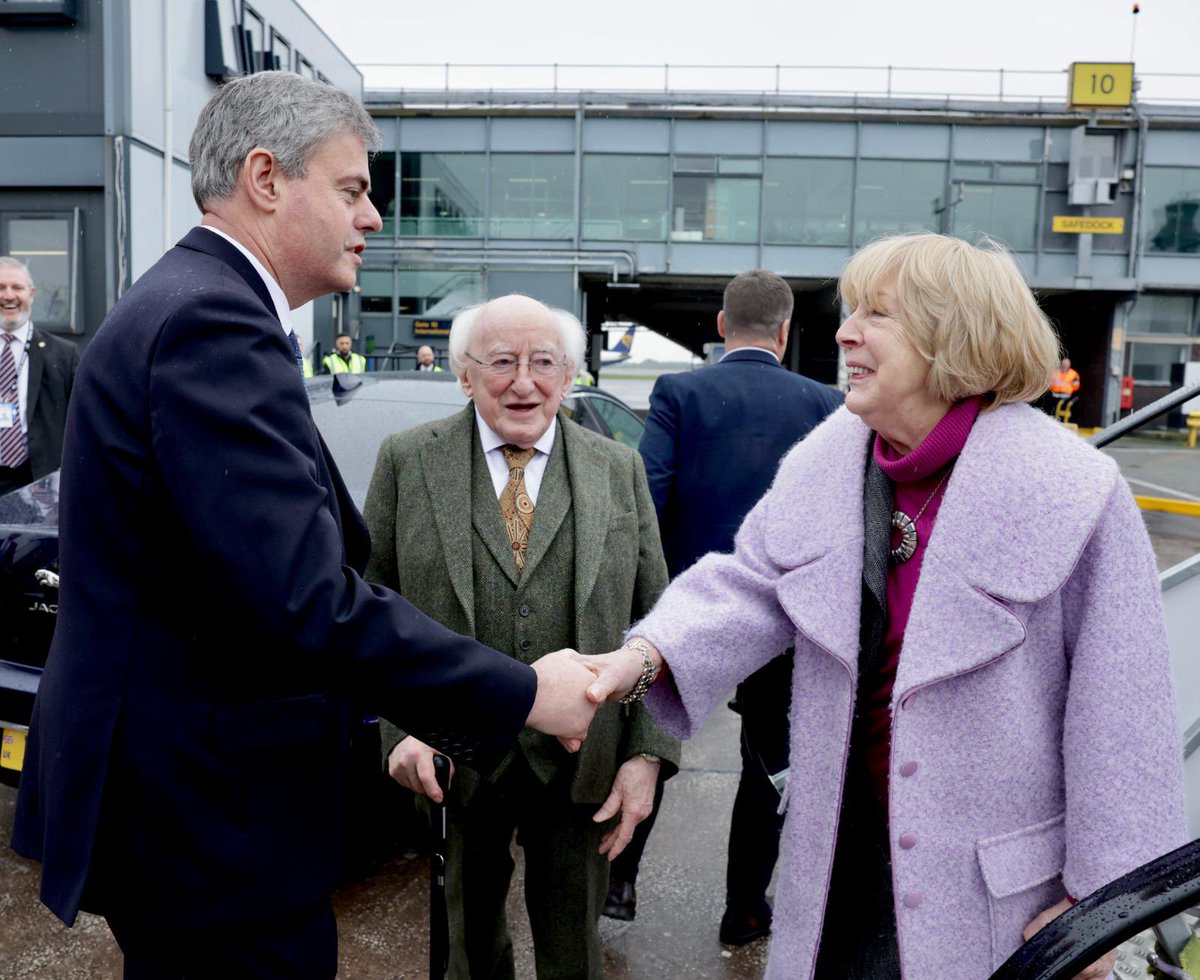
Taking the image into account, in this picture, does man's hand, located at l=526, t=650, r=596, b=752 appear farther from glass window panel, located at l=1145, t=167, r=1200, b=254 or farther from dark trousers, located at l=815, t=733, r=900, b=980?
glass window panel, located at l=1145, t=167, r=1200, b=254

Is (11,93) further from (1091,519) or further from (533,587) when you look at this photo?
(1091,519)

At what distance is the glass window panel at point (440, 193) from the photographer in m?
22.6

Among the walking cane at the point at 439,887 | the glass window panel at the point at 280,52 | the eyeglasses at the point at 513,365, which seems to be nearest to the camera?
the walking cane at the point at 439,887

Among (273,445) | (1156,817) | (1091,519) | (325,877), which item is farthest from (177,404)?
(1156,817)

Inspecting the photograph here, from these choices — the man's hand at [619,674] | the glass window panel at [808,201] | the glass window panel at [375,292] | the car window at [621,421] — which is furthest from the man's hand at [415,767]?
the glass window panel at [808,201]

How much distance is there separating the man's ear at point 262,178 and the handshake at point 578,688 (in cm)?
91

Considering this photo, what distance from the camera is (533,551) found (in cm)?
232

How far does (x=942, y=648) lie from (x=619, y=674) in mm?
559

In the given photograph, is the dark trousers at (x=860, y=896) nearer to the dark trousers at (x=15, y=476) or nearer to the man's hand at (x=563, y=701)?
the man's hand at (x=563, y=701)

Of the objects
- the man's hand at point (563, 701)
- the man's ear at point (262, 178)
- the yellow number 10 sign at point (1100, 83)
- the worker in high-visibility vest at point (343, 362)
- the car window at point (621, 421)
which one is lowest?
the man's hand at point (563, 701)

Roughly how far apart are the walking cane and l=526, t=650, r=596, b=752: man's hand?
38 centimetres

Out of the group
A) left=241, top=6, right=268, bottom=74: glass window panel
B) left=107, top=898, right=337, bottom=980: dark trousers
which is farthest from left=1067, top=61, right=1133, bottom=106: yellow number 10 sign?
left=107, top=898, right=337, bottom=980: dark trousers

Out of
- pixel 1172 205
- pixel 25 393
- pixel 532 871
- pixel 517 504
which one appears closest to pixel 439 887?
pixel 532 871

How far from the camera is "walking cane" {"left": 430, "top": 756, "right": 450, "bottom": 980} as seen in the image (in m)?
2.02
